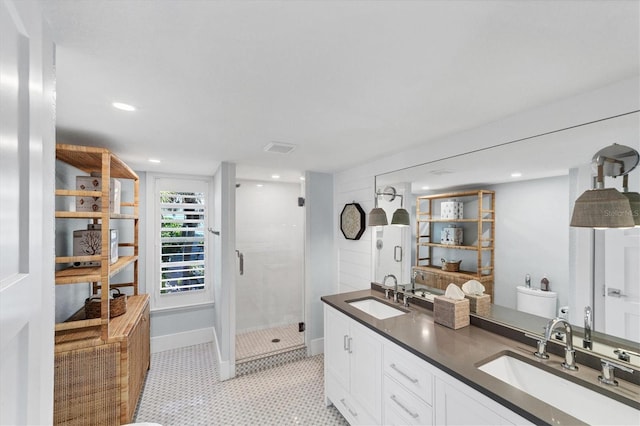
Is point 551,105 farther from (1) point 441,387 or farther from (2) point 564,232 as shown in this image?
(1) point 441,387

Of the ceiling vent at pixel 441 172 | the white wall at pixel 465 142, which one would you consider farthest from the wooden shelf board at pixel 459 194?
the white wall at pixel 465 142

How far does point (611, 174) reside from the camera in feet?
4.46

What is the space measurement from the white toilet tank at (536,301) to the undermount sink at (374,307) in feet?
3.10

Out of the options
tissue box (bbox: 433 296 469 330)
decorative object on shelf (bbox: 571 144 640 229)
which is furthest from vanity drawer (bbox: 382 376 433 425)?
decorative object on shelf (bbox: 571 144 640 229)

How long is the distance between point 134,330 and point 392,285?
2196 millimetres

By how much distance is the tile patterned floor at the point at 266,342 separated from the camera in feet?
10.6

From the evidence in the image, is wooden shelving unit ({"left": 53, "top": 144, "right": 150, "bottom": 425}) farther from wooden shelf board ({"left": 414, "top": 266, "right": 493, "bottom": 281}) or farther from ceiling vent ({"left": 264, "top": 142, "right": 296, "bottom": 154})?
wooden shelf board ({"left": 414, "top": 266, "right": 493, "bottom": 281})

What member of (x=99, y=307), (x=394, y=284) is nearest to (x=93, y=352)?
(x=99, y=307)

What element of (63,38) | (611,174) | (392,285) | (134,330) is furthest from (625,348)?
(134,330)

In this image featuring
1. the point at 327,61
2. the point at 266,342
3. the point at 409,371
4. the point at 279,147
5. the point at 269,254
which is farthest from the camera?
the point at 269,254

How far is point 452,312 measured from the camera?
1.87 metres

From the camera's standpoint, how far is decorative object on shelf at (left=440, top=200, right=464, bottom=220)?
2039 millimetres

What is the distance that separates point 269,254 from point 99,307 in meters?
2.06

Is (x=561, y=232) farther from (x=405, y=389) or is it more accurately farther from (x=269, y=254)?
(x=269, y=254)
